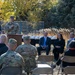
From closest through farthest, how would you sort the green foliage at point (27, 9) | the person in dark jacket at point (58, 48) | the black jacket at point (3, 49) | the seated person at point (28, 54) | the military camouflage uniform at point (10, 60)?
the military camouflage uniform at point (10, 60)
the seated person at point (28, 54)
the black jacket at point (3, 49)
the person in dark jacket at point (58, 48)
the green foliage at point (27, 9)

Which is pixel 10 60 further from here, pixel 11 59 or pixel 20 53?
pixel 20 53

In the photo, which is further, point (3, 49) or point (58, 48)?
point (58, 48)

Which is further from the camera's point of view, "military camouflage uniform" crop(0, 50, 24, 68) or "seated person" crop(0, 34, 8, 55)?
"seated person" crop(0, 34, 8, 55)

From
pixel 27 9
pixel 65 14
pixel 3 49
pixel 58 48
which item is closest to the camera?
pixel 3 49

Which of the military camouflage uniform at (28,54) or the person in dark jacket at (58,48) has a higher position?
the military camouflage uniform at (28,54)

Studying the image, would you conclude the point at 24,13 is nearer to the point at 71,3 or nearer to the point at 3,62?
the point at 71,3

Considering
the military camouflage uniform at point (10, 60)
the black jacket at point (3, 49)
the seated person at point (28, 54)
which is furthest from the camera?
the black jacket at point (3, 49)

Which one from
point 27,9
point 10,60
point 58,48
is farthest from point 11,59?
point 27,9

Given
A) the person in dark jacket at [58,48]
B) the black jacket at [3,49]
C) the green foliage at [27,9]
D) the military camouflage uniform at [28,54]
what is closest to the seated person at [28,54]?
the military camouflage uniform at [28,54]

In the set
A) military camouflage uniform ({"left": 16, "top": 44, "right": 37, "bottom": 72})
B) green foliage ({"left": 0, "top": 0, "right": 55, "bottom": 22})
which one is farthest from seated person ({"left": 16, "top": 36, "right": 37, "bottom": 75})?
green foliage ({"left": 0, "top": 0, "right": 55, "bottom": 22})

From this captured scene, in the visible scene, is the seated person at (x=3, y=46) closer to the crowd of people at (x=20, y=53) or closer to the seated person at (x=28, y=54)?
the crowd of people at (x=20, y=53)

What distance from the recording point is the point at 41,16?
4303 centimetres

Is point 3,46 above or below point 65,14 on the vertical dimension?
above

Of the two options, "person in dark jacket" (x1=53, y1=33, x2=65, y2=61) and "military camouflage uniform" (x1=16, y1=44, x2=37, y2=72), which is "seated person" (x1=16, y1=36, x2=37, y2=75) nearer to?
"military camouflage uniform" (x1=16, y1=44, x2=37, y2=72)
